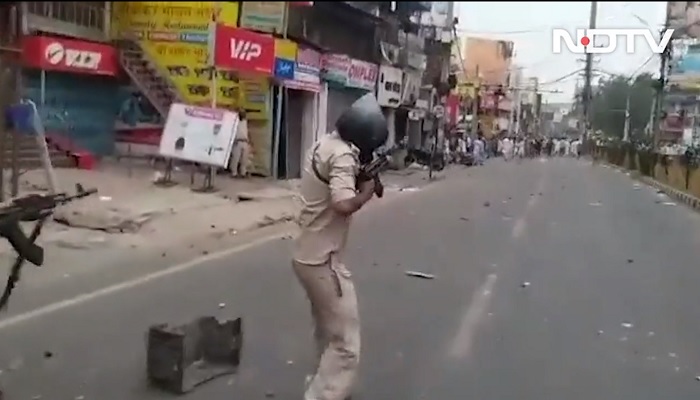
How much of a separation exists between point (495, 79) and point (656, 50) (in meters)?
41.5

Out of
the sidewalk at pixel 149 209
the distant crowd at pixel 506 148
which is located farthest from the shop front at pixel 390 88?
the sidewalk at pixel 149 209

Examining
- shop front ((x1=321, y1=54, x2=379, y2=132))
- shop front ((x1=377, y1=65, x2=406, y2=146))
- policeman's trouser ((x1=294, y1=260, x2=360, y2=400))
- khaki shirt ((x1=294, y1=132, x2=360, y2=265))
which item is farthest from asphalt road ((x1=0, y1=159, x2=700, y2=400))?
shop front ((x1=377, y1=65, x2=406, y2=146))

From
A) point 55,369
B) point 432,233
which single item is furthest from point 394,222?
point 55,369

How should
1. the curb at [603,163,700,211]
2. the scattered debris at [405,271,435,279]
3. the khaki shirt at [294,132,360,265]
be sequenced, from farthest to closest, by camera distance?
the curb at [603,163,700,211] < the scattered debris at [405,271,435,279] < the khaki shirt at [294,132,360,265]

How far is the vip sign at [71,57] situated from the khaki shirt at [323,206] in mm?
16556

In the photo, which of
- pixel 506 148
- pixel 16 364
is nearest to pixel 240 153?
pixel 16 364

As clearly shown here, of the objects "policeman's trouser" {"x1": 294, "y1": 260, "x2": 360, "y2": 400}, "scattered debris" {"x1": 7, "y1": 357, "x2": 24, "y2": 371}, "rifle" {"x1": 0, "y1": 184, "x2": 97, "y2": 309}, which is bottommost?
"scattered debris" {"x1": 7, "y1": 357, "x2": 24, "y2": 371}

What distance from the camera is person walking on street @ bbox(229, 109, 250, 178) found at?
2098cm

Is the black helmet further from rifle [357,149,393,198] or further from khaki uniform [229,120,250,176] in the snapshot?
khaki uniform [229,120,250,176]

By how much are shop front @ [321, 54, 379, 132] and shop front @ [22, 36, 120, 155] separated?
5568 mm

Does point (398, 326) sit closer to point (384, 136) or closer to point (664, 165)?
point (384, 136)

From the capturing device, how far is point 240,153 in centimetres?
2191

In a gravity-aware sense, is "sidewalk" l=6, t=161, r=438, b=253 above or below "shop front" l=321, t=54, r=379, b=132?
below

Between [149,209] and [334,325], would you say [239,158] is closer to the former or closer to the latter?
[149,209]
